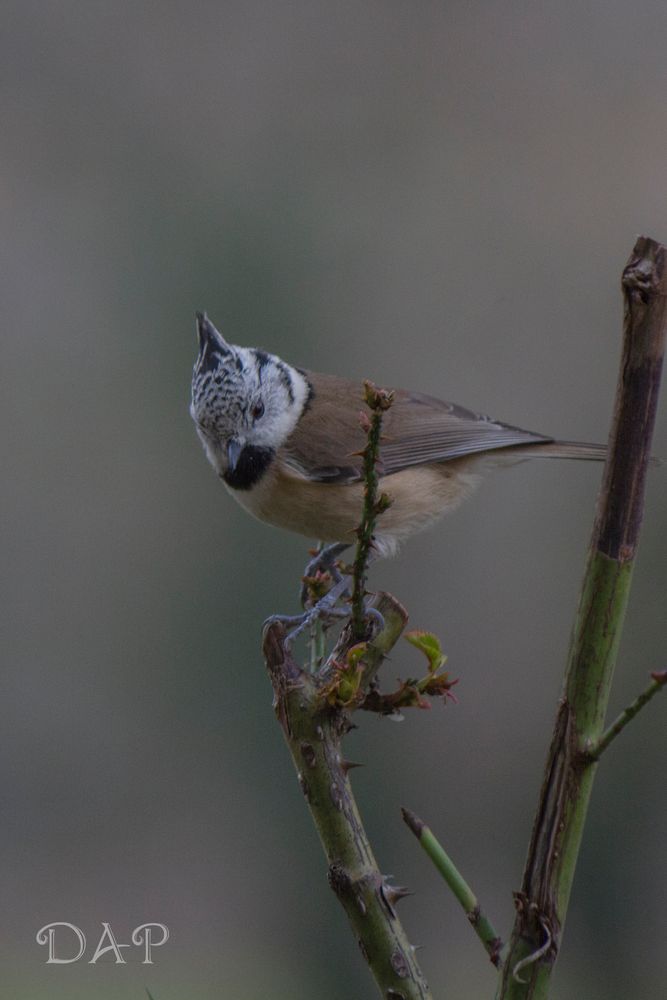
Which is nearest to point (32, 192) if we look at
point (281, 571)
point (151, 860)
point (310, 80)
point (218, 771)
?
point (310, 80)

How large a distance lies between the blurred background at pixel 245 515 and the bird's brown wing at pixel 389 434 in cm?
128

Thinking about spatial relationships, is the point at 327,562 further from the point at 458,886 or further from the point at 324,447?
the point at 458,886

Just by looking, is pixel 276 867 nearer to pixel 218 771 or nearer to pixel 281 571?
pixel 218 771

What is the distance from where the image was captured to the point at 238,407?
2641mm

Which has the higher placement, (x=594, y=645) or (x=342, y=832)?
(x=594, y=645)

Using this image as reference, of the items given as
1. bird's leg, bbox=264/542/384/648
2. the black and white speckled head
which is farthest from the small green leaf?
the black and white speckled head

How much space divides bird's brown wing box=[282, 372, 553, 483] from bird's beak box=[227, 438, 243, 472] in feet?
0.54

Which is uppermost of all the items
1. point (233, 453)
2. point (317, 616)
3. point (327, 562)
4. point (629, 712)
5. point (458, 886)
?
point (233, 453)

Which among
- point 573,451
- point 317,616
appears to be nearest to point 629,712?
point 317,616

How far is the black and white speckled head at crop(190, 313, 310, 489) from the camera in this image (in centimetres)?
256

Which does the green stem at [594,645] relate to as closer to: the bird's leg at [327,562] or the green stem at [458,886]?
the green stem at [458,886]

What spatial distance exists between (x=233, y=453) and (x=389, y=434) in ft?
1.62

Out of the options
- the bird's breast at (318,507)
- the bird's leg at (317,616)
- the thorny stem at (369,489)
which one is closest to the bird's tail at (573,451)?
the bird's breast at (318,507)

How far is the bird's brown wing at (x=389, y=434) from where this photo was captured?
2.82m
